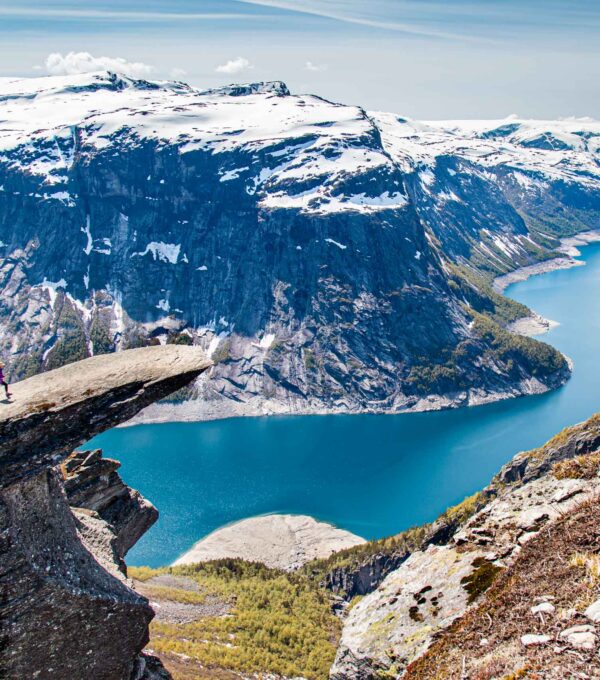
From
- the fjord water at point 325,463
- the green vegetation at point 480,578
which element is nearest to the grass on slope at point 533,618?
the green vegetation at point 480,578

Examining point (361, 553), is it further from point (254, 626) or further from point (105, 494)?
point (105, 494)

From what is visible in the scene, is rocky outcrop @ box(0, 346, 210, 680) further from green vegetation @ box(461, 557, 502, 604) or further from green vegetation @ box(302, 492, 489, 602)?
green vegetation @ box(302, 492, 489, 602)

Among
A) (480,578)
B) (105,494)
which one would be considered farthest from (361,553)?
(480,578)

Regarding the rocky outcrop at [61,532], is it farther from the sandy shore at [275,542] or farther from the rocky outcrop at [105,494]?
the sandy shore at [275,542]

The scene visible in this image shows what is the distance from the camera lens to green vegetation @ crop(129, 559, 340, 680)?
4319cm

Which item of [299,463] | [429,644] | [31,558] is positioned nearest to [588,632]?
[429,644]

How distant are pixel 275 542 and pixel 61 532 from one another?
329 ft

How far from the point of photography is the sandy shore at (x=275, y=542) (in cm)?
10788

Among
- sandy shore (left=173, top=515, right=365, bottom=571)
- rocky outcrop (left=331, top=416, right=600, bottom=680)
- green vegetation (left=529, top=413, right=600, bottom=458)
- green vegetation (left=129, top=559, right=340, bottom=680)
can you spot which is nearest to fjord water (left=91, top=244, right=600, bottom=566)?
sandy shore (left=173, top=515, right=365, bottom=571)

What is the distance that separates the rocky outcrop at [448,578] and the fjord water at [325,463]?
99375 mm

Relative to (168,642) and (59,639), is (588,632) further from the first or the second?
(168,642)

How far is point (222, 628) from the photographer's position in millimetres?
51000

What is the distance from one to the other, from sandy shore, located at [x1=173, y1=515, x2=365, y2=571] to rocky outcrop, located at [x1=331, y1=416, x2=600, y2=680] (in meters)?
88.2

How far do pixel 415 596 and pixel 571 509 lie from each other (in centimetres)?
584
